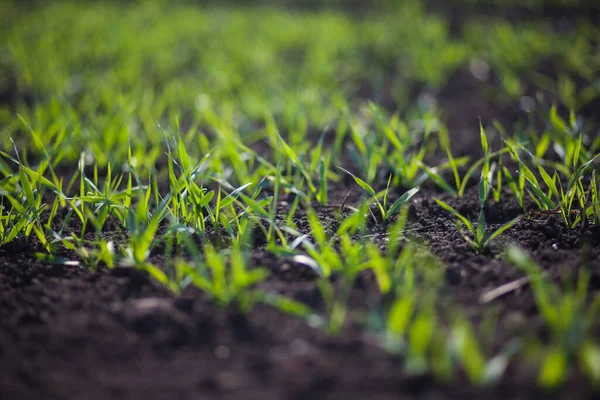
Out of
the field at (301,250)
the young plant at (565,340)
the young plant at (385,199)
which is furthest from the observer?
the young plant at (385,199)

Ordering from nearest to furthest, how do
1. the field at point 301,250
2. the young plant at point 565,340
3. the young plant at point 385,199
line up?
the young plant at point 565,340 < the field at point 301,250 < the young plant at point 385,199

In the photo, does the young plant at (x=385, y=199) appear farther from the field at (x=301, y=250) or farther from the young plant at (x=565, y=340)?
the young plant at (x=565, y=340)

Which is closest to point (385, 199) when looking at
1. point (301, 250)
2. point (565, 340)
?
point (301, 250)

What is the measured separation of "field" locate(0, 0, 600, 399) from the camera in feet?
3.53

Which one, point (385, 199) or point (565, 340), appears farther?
point (385, 199)

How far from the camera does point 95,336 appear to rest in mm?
1223

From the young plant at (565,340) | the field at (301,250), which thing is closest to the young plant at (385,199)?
the field at (301,250)

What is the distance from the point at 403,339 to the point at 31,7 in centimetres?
662

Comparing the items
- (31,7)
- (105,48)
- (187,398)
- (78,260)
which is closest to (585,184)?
(187,398)

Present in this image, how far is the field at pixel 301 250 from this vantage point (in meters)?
1.08

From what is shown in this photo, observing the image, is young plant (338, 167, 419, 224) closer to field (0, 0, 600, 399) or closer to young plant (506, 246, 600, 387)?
field (0, 0, 600, 399)

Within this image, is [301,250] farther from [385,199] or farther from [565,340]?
[565,340]

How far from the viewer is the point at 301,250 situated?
5.20 feet

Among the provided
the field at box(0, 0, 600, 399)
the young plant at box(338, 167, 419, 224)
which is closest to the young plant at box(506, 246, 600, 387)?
the field at box(0, 0, 600, 399)
